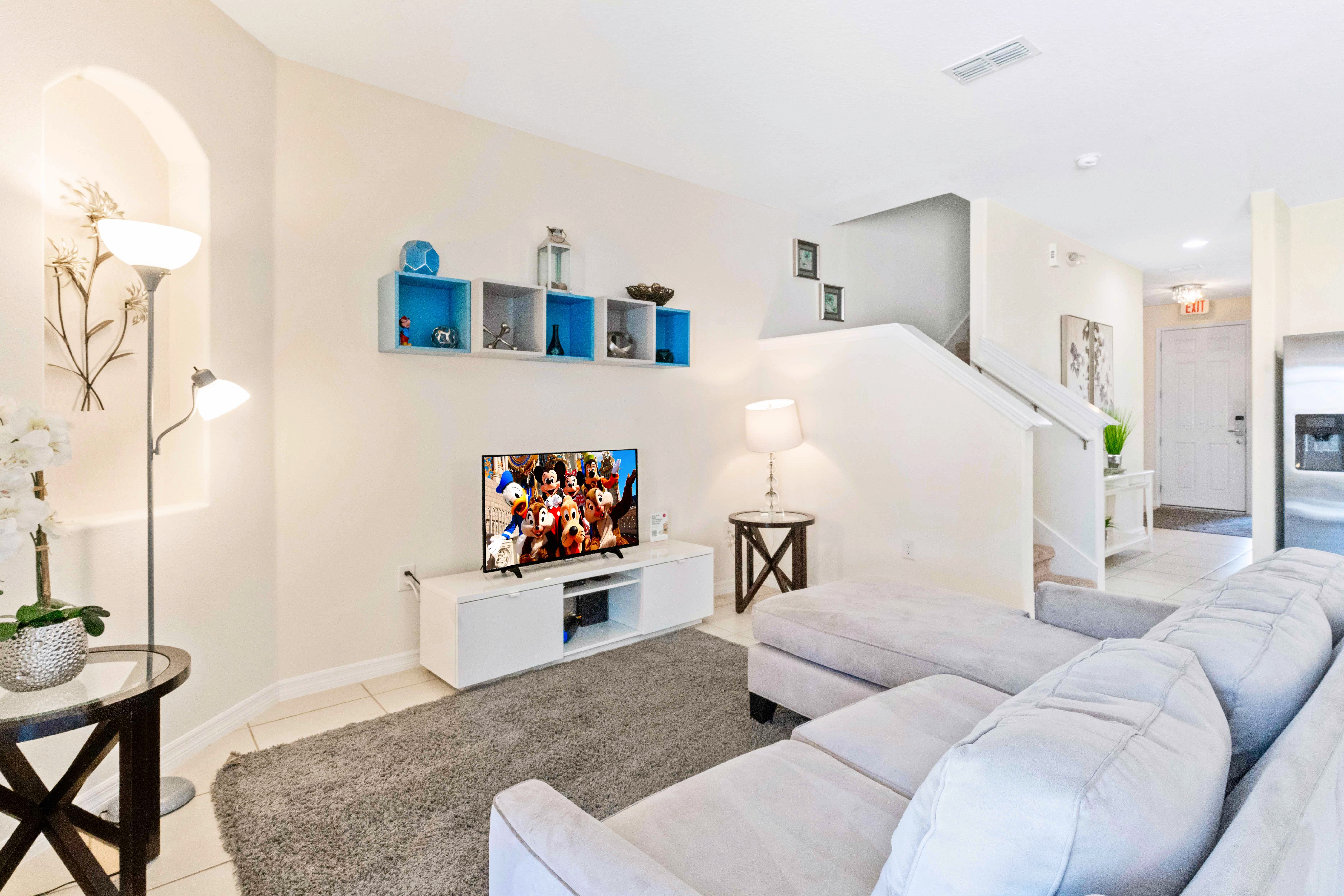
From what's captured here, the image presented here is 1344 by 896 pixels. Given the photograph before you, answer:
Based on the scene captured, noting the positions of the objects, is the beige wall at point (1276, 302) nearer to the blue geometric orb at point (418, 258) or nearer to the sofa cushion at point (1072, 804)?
the sofa cushion at point (1072, 804)

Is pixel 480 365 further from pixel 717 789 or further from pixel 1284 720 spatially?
pixel 1284 720

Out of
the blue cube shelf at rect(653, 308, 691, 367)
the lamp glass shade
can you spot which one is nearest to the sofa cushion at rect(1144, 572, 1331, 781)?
the lamp glass shade

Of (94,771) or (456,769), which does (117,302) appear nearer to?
(94,771)

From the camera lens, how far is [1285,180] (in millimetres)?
4039

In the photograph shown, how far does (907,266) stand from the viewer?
5270mm

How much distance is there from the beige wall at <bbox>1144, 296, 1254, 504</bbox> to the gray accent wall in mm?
4521

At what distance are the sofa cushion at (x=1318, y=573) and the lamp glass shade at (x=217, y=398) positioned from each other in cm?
285

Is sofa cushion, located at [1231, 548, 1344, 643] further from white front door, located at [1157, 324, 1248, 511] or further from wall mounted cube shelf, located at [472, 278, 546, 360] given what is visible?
white front door, located at [1157, 324, 1248, 511]

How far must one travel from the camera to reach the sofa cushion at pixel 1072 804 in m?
0.70

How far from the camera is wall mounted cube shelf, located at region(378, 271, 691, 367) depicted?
300 centimetres

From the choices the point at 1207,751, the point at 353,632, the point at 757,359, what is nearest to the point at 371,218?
the point at 353,632

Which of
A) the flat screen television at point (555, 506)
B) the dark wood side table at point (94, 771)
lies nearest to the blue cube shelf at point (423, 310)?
the flat screen television at point (555, 506)

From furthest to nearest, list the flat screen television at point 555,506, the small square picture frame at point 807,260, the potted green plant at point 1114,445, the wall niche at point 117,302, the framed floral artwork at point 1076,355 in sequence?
1. the potted green plant at point 1114,445
2. the framed floral artwork at point 1076,355
3. the small square picture frame at point 807,260
4. the flat screen television at point 555,506
5. the wall niche at point 117,302

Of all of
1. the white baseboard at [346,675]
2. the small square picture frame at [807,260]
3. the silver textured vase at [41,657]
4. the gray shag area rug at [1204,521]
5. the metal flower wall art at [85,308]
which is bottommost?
the white baseboard at [346,675]
